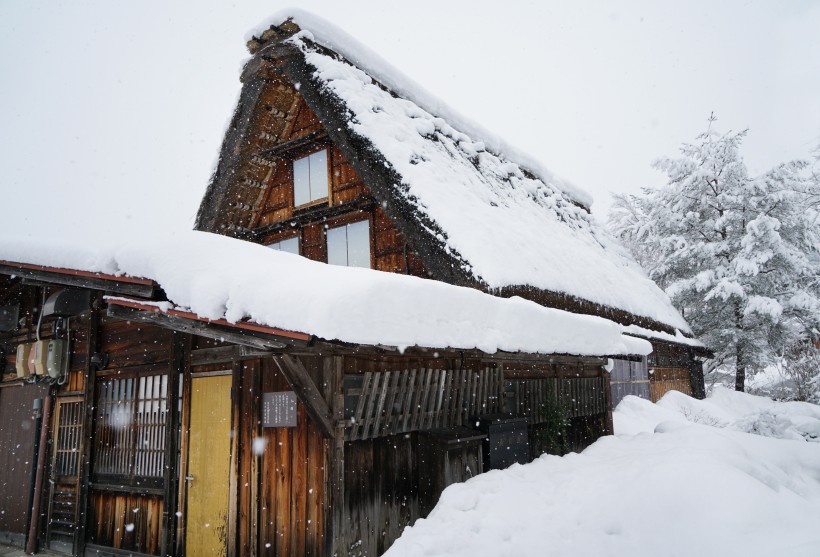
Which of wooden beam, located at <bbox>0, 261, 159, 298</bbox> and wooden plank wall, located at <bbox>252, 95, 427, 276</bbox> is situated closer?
wooden beam, located at <bbox>0, 261, 159, 298</bbox>

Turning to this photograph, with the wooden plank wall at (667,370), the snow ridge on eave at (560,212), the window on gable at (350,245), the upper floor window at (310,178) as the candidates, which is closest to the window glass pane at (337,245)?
the window on gable at (350,245)

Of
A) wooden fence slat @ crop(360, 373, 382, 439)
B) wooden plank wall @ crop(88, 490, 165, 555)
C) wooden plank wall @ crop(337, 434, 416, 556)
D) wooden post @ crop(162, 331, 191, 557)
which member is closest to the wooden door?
wooden post @ crop(162, 331, 191, 557)

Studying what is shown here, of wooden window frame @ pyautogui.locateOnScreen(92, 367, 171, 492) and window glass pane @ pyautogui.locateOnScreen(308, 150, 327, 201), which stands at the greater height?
window glass pane @ pyautogui.locateOnScreen(308, 150, 327, 201)

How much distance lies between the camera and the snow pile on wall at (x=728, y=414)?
700cm

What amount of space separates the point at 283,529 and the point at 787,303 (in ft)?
53.8

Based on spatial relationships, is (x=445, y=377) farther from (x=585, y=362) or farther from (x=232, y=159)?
(x=232, y=159)

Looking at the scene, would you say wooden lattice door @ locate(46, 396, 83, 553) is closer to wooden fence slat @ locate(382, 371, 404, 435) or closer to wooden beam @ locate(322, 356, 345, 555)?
wooden beam @ locate(322, 356, 345, 555)

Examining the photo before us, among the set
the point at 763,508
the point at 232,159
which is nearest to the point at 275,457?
the point at 763,508

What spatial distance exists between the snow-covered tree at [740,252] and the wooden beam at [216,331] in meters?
15.2

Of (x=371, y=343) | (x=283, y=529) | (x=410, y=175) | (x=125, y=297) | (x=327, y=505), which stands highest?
(x=410, y=175)

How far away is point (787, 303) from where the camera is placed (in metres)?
14.8

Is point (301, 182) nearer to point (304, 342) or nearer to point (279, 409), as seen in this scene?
point (279, 409)

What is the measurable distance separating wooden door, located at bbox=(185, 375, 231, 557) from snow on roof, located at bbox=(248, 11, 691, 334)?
10.8ft

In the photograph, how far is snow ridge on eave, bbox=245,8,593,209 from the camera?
8.11 metres
